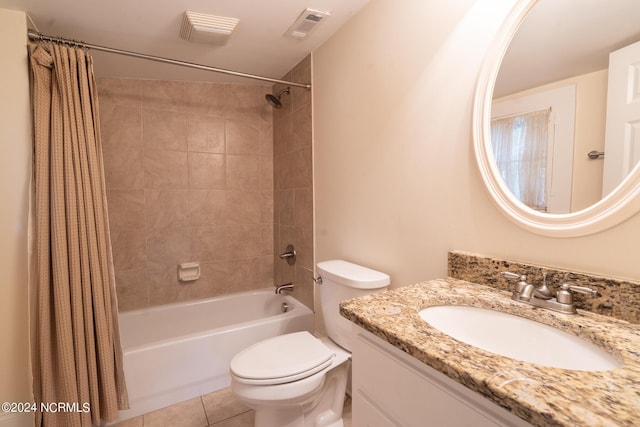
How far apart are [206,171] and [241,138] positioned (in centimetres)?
42

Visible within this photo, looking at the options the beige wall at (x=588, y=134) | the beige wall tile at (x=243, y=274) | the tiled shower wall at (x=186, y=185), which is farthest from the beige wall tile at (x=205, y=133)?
the beige wall at (x=588, y=134)

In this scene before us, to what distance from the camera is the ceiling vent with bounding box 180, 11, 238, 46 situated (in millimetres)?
1496

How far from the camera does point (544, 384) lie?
45 cm

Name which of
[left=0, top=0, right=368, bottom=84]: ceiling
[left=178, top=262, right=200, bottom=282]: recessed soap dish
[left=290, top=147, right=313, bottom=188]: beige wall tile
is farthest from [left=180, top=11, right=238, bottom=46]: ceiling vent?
[left=178, top=262, right=200, bottom=282]: recessed soap dish

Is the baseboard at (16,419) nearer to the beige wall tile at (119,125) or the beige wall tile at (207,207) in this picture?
the beige wall tile at (207,207)

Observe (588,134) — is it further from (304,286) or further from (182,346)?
(182,346)

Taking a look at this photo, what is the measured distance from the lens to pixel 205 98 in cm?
236

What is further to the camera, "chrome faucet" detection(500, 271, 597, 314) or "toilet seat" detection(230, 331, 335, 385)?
"toilet seat" detection(230, 331, 335, 385)

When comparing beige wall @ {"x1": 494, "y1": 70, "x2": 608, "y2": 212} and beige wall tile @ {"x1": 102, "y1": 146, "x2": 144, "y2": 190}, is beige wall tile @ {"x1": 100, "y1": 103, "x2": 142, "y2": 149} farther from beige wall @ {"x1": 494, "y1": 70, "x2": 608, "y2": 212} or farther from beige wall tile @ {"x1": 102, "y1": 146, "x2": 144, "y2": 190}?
beige wall @ {"x1": 494, "y1": 70, "x2": 608, "y2": 212}

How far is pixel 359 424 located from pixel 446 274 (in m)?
0.62

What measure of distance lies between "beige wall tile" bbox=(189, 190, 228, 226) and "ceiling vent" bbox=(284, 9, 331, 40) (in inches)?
53.0

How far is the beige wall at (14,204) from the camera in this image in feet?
4.33

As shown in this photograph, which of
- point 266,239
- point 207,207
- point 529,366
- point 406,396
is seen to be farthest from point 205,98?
point 529,366

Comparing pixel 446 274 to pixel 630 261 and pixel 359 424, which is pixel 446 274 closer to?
pixel 630 261
